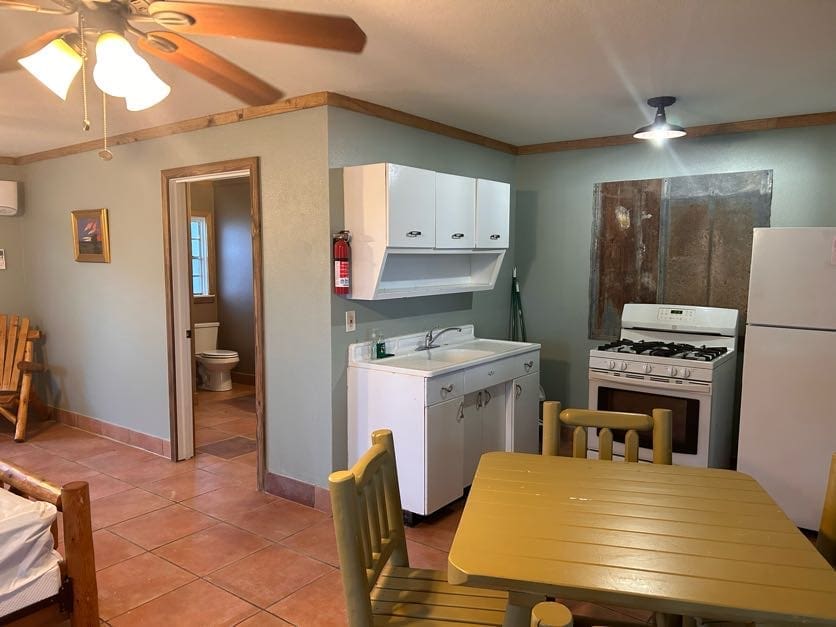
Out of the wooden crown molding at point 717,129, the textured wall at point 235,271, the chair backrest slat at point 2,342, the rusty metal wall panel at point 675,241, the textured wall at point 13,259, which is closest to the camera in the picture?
the wooden crown molding at point 717,129

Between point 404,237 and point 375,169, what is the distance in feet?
1.25

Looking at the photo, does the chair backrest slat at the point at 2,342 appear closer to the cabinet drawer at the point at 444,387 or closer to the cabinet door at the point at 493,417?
the cabinet drawer at the point at 444,387

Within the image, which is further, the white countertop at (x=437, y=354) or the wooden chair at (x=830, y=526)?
the white countertop at (x=437, y=354)

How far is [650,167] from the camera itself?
4383 mm

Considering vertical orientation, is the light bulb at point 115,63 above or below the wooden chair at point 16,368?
above

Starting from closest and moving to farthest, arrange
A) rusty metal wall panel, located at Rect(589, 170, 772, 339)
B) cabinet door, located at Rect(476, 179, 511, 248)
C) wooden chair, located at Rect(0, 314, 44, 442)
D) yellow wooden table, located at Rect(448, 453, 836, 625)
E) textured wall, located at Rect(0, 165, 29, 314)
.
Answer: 1. yellow wooden table, located at Rect(448, 453, 836, 625)
2. cabinet door, located at Rect(476, 179, 511, 248)
3. rusty metal wall panel, located at Rect(589, 170, 772, 339)
4. wooden chair, located at Rect(0, 314, 44, 442)
5. textured wall, located at Rect(0, 165, 29, 314)

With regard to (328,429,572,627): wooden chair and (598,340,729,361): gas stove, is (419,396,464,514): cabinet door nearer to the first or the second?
(598,340,729,361): gas stove

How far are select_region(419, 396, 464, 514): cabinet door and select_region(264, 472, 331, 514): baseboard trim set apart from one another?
0.61 metres

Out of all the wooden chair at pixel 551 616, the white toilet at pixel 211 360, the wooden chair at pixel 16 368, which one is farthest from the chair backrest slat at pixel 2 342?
the wooden chair at pixel 551 616

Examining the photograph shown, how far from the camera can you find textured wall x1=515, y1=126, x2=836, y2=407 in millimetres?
3973

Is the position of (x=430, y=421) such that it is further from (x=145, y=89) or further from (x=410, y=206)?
(x=145, y=89)

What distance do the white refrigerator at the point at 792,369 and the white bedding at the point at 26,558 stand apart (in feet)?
10.7

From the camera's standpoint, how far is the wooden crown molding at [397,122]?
3.39 m

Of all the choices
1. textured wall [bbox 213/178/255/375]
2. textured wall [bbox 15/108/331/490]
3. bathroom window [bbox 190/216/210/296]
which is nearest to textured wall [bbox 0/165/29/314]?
textured wall [bbox 15/108/331/490]
